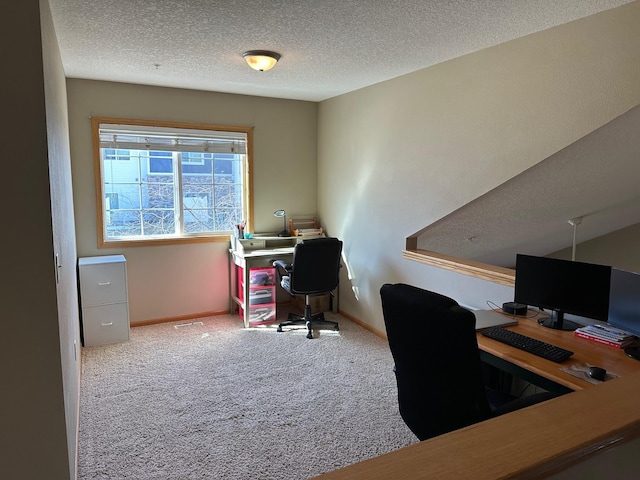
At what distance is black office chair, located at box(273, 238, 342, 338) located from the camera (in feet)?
13.1

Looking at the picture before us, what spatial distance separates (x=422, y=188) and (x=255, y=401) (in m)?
2.03

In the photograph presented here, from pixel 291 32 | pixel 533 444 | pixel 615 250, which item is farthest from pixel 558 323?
pixel 615 250

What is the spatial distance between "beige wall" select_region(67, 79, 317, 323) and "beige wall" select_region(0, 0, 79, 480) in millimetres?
2628

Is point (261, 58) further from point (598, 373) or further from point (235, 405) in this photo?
point (598, 373)

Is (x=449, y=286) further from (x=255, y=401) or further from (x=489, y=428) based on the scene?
(x=489, y=428)

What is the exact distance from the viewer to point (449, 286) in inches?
129

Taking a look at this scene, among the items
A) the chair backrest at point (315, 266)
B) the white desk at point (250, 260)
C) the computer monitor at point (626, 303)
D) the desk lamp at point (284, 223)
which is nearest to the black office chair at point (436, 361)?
the computer monitor at point (626, 303)

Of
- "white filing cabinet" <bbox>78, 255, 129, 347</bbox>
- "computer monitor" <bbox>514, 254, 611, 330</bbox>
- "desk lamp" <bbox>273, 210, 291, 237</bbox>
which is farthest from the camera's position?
"desk lamp" <bbox>273, 210, 291, 237</bbox>

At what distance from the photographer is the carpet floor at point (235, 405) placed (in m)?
2.34

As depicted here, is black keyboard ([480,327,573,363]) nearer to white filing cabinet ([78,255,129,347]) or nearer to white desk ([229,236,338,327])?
white desk ([229,236,338,327])

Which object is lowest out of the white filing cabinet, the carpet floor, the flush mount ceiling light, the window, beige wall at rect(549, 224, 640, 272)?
the carpet floor

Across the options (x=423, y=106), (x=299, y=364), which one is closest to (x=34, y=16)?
(x=423, y=106)

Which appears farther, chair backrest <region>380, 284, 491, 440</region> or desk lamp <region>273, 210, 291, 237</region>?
desk lamp <region>273, 210, 291, 237</region>

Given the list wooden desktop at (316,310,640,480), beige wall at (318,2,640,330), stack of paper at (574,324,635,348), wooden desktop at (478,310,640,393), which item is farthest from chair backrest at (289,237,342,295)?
wooden desktop at (316,310,640,480)
